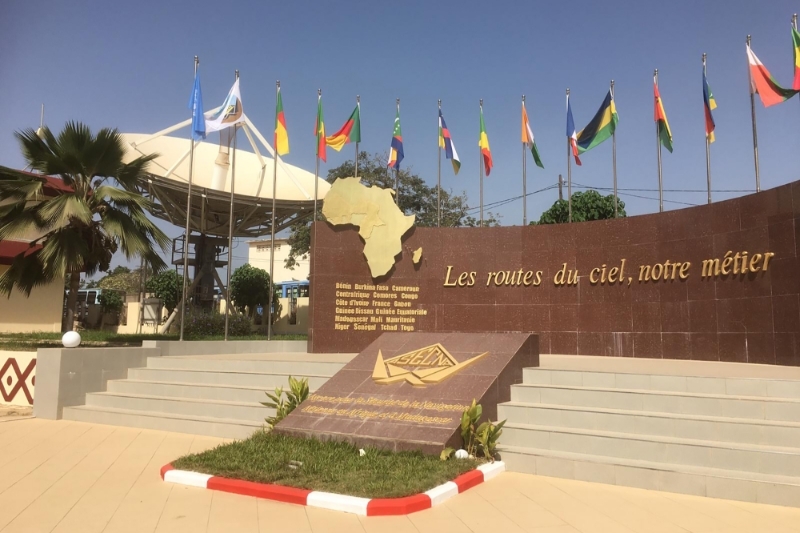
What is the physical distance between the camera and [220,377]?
11055mm

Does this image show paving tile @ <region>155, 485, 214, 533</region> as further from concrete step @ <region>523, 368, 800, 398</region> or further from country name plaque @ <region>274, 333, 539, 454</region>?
concrete step @ <region>523, 368, 800, 398</region>

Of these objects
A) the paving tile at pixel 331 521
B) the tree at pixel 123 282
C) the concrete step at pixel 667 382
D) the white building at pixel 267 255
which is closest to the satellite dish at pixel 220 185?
the concrete step at pixel 667 382

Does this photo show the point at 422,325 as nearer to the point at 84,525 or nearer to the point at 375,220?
the point at 375,220

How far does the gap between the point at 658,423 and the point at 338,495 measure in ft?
12.7

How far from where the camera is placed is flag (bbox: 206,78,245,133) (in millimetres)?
17006

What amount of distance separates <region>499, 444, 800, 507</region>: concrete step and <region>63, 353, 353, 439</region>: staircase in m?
4.18

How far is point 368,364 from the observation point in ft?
31.0

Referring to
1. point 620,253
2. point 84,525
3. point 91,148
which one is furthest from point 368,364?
point 91,148

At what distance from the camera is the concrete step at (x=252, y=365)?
35.0 feet

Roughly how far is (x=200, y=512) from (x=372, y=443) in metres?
2.31

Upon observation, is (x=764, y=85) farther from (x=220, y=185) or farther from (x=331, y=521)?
(x=220, y=185)

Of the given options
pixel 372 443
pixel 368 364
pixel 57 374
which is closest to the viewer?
pixel 372 443

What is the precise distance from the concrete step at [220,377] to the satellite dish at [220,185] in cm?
1030

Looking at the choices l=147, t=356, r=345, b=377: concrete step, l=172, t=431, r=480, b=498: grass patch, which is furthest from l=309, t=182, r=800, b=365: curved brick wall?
l=172, t=431, r=480, b=498: grass patch
